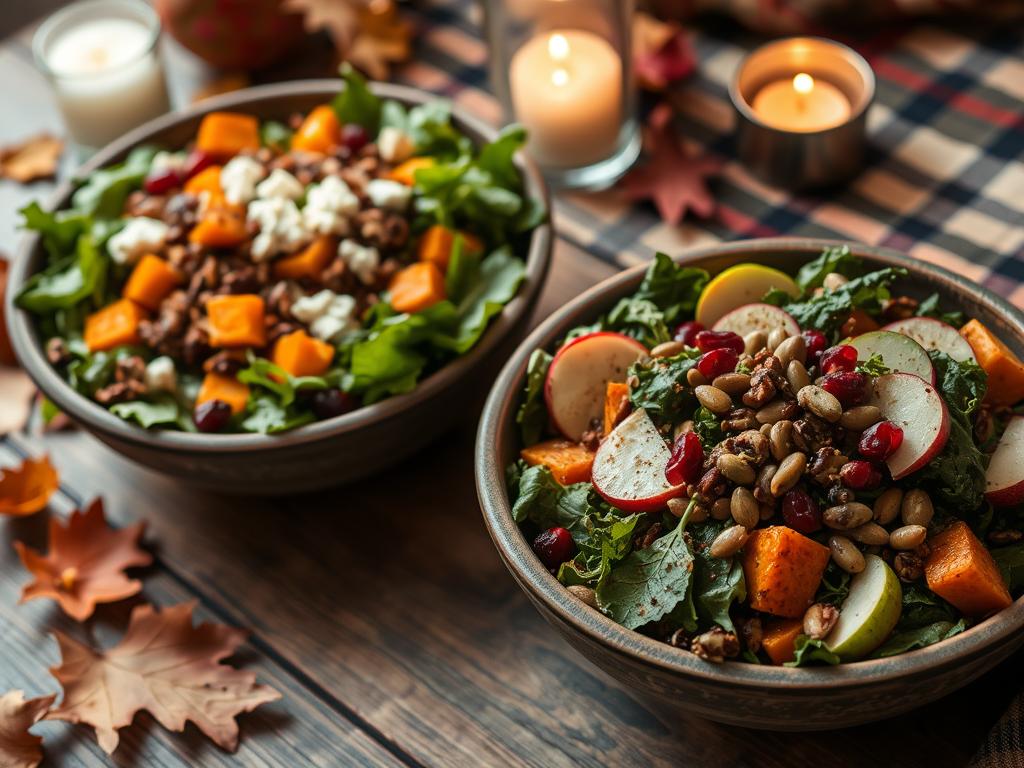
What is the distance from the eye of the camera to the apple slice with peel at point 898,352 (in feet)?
4.23

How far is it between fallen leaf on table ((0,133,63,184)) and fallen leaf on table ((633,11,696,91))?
1139mm

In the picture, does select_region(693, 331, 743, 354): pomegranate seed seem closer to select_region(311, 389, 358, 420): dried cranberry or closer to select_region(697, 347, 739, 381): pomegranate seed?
select_region(697, 347, 739, 381): pomegranate seed

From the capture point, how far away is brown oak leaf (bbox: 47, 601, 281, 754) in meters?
1.43

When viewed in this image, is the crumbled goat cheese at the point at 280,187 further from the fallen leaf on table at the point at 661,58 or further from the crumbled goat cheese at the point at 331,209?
the fallen leaf on table at the point at 661,58

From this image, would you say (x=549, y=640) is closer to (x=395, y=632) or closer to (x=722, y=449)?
(x=395, y=632)

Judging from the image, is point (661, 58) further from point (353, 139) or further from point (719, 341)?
point (719, 341)

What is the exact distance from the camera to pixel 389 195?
170cm

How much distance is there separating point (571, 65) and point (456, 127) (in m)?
0.25

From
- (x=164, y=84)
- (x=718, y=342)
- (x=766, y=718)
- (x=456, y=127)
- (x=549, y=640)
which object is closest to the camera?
(x=766, y=718)

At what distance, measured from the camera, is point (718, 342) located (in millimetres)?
1337

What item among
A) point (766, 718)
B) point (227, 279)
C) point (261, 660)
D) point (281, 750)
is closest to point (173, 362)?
point (227, 279)

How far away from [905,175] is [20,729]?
161 centimetres

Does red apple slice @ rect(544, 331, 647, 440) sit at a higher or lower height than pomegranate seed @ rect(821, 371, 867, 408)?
lower

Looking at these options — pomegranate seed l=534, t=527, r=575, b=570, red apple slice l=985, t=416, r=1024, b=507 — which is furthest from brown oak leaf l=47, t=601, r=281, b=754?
red apple slice l=985, t=416, r=1024, b=507
